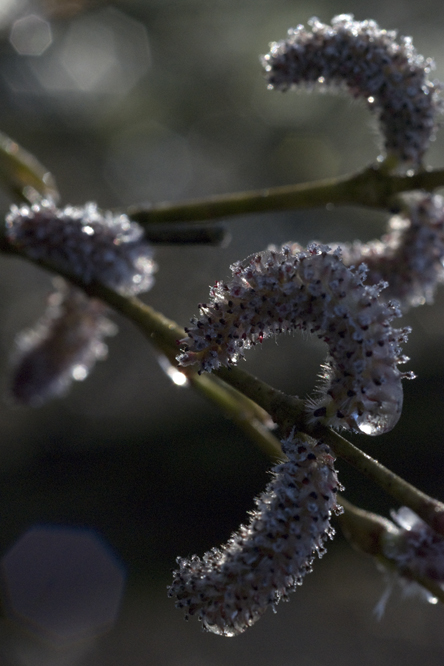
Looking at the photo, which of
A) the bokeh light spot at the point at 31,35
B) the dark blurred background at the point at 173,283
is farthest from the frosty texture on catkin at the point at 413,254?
the bokeh light spot at the point at 31,35

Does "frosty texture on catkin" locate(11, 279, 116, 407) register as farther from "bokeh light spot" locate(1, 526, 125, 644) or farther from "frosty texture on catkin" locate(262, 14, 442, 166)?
"bokeh light spot" locate(1, 526, 125, 644)

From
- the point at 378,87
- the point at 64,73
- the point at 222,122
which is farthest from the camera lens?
the point at 222,122

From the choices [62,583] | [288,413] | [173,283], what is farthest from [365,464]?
[173,283]

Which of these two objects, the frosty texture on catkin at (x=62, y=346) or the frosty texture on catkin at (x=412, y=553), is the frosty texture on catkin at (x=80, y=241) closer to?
the frosty texture on catkin at (x=62, y=346)

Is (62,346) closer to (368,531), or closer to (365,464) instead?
(368,531)

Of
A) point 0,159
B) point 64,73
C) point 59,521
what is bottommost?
point 59,521

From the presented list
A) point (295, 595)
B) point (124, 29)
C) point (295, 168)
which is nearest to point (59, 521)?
point (295, 595)

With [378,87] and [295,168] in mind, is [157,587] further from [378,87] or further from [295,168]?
[378,87]
